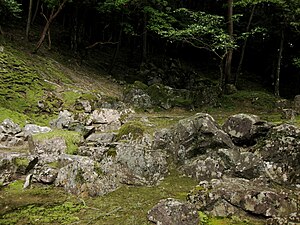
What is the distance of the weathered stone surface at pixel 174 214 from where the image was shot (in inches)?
216

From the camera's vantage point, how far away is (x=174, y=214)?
555 cm

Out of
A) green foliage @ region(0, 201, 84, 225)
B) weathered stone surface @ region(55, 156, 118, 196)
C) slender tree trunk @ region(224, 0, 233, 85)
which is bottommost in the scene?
green foliage @ region(0, 201, 84, 225)

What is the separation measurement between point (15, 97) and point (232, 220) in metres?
10.0

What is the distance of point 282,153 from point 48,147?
263 inches

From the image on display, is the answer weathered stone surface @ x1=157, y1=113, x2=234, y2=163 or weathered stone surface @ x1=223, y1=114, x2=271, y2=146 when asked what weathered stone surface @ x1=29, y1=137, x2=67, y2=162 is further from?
weathered stone surface @ x1=223, y1=114, x2=271, y2=146

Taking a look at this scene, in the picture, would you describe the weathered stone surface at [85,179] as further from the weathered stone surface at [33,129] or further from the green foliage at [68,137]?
the weathered stone surface at [33,129]

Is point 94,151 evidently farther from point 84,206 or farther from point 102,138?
point 84,206

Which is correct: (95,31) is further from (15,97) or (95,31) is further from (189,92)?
(15,97)

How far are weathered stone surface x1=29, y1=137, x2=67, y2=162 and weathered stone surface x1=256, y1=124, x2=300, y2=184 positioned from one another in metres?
5.69

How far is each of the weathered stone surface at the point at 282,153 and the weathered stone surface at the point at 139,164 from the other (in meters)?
2.81

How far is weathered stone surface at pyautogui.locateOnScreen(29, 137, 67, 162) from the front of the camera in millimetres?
8734

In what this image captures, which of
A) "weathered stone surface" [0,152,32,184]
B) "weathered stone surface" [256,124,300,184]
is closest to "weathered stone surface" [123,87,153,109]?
"weathered stone surface" [256,124,300,184]

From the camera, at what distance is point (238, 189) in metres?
6.25

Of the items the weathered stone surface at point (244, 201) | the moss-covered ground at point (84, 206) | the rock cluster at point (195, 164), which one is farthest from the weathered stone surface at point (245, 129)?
the weathered stone surface at point (244, 201)
